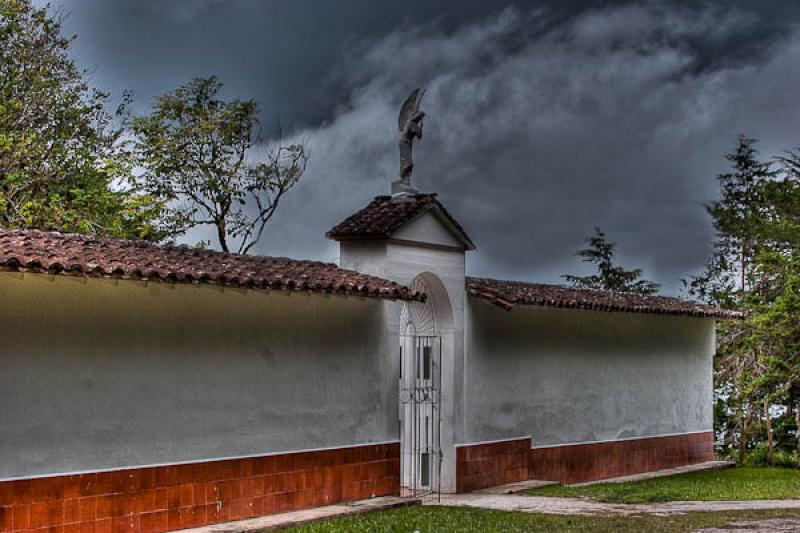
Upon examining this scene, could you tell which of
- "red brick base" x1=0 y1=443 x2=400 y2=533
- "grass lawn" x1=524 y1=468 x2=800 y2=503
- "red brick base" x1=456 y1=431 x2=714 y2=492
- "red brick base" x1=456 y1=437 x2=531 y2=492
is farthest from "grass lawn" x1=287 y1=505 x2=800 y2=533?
"red brick base" x1=456 y1=431 x2=714 y2=492

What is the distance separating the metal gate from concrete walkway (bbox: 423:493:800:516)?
0.70m

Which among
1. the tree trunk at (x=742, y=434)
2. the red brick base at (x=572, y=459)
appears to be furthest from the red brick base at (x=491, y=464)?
the tree trunk at (x=742, y=434)

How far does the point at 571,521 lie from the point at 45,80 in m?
18.4

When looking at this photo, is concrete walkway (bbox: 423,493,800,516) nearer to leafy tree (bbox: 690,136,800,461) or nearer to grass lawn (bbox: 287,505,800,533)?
grass lawn (bbox: 287,505,800,533)

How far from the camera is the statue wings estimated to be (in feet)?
59.7

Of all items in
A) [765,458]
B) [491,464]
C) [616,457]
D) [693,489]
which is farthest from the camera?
[765,458]

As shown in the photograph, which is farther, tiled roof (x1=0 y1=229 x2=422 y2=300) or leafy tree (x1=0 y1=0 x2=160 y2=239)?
Result: leafy tree (x1=0 y1=0 x2=160 y2=239)

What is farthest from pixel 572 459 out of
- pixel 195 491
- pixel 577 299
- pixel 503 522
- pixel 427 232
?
pixel 195 491

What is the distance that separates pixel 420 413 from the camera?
18031mm

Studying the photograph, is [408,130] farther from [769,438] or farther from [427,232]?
[769,438]

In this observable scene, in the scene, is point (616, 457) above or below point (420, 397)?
below

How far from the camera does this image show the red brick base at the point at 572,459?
18125 mm

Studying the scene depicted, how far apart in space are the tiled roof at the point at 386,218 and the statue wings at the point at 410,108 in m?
1.35

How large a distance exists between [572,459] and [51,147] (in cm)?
1414
